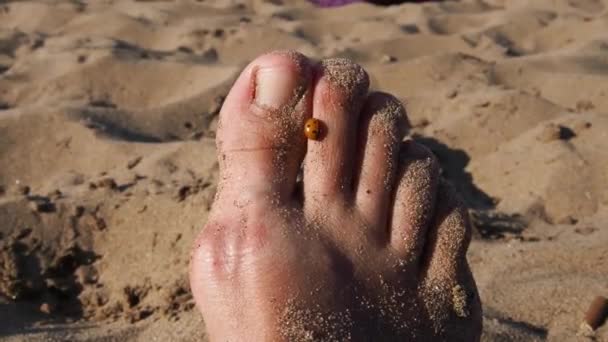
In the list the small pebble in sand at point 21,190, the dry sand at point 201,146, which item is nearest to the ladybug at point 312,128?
the dry sand at point 201,146

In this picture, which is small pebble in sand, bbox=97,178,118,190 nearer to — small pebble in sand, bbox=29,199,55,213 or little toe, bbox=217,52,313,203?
small pebble in sand, bbox=29,199,55,213

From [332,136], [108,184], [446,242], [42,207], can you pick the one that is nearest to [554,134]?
[446,242]

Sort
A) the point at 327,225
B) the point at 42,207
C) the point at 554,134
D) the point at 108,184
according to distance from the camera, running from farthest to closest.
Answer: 1. the point at 554,134
2. the point at 108,184
3. the point at 42,207
4. the point at 327,225

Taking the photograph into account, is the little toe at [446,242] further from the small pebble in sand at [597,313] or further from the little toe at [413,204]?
the small pebble in sand at [597,313]

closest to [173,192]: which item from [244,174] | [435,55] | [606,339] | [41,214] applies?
[41,214]

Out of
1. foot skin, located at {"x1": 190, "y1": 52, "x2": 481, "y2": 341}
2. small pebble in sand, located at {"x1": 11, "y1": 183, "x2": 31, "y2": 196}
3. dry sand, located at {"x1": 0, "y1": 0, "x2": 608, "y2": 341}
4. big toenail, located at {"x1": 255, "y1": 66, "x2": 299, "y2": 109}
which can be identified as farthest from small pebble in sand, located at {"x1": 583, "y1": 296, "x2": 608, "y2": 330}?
small pebble in sand, located at {"x1": 11, "y1": 183, "x2": 31, "y2": 196}

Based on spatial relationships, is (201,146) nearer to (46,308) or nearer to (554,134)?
(46,308)
